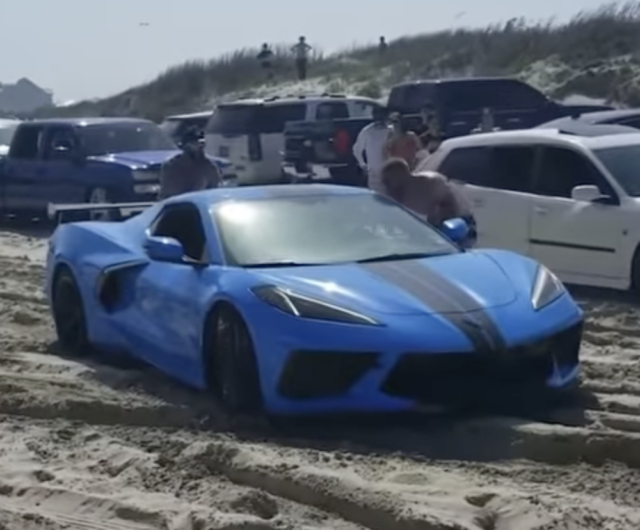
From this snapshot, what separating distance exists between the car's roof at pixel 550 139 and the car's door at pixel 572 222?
0.09 meters

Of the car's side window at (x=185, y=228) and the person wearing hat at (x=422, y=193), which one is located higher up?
the car's side window at (x=185, y=228)

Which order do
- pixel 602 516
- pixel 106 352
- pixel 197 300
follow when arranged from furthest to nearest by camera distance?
pixel 106 352, pixel 197 300, pixel 602 516

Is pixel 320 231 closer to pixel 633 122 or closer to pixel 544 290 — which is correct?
pixel 544 290

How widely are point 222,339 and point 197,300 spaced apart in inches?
14.9

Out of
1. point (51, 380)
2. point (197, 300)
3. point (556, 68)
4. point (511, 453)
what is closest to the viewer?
point (511, 453)

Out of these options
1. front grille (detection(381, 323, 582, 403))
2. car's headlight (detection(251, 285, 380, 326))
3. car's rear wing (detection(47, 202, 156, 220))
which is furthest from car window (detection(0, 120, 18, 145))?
front grille (detection(381, 323, 582, 403))

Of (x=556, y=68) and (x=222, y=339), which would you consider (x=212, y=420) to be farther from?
(x=556, y=68)

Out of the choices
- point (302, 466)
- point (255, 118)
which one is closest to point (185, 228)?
point (302, 466)

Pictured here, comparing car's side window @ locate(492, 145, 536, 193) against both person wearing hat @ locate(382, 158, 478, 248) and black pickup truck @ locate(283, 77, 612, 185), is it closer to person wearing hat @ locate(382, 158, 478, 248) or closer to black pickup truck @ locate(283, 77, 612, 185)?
person wearing hat @ locate(382, 158, 478, 248)

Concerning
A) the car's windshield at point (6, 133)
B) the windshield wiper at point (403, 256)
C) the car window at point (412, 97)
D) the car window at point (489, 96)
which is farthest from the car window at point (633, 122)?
A: the car's windshield at point (6, 133)

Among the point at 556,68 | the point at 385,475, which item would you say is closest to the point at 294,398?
the point at 385,475

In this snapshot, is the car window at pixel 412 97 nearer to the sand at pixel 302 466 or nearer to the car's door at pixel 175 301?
the car's door at pixel 175 301

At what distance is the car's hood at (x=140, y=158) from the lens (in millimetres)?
20969

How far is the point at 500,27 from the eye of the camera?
48719mm
